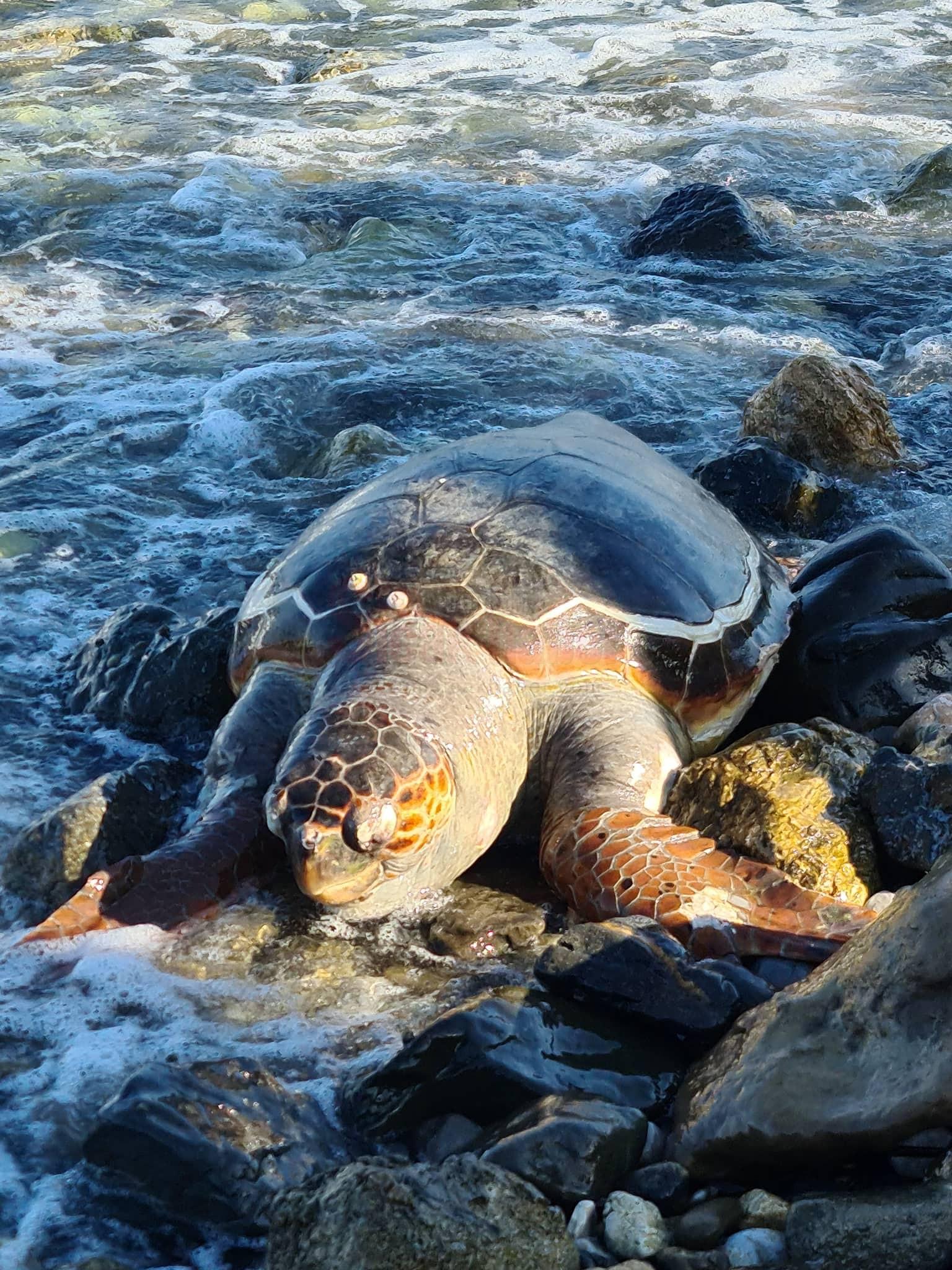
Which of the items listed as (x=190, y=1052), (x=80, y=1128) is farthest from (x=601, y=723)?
(x=80, y=1128)

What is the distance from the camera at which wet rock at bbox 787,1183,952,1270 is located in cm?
221

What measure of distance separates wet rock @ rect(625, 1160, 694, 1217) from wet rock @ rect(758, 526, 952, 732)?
2.29 m

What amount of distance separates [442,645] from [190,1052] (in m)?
1.45

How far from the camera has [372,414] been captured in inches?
317

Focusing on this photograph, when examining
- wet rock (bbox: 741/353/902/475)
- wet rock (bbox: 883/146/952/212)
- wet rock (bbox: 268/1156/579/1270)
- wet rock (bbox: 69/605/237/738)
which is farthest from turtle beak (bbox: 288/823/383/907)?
wet rock (bbox: 883/146/952/212)

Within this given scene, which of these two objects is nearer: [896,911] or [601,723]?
[896,911]

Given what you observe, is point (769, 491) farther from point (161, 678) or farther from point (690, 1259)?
point (690, 1259)

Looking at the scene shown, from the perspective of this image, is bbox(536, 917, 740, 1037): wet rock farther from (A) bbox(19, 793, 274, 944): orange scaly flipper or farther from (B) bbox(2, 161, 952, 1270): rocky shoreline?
(A) bbox(19, 793, 274, 944): orange scaly flipper

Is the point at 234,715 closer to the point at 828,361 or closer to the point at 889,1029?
the point at 889,1029

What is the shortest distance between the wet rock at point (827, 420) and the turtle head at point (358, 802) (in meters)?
4.08

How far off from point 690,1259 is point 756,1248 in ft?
0.40

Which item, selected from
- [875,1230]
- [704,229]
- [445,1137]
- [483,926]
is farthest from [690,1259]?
[704,229]

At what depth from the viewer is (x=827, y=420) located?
23.4 ft

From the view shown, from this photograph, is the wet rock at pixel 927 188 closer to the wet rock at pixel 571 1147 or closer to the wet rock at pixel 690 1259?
the wet rock at pixel 571 1147
